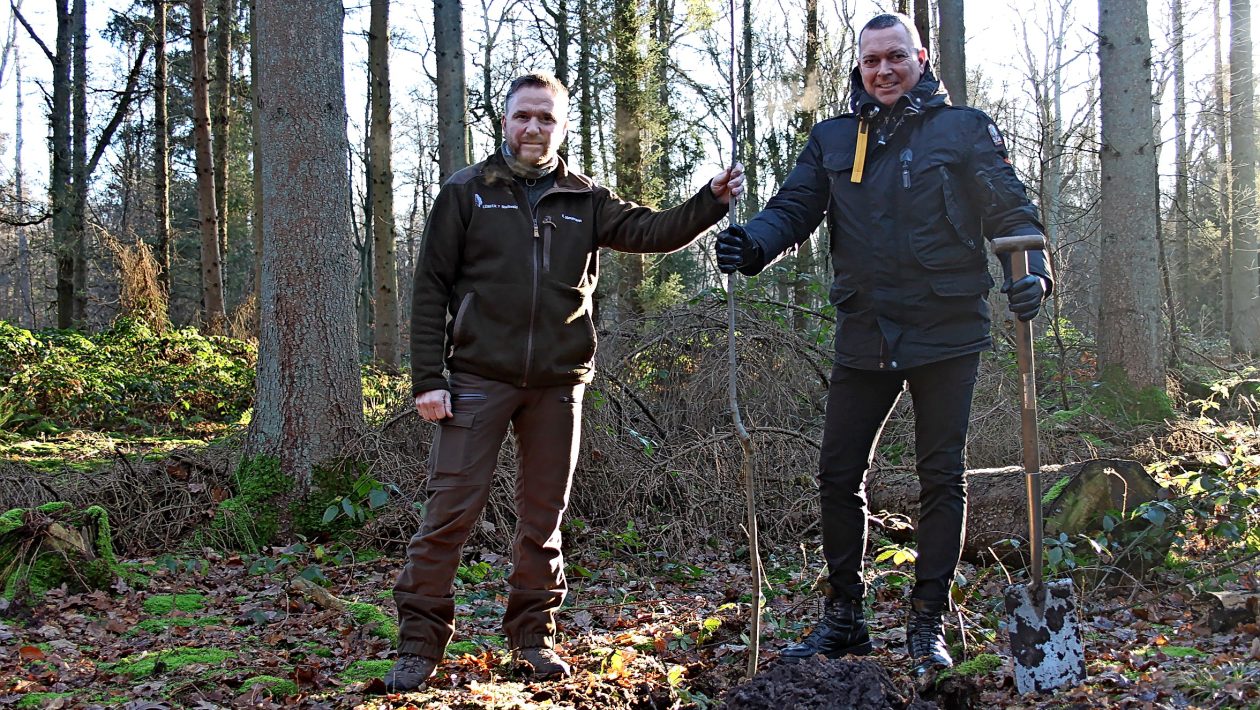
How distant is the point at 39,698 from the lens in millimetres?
3078

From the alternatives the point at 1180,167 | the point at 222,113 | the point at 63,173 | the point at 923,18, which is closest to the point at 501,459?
the point at 923,18

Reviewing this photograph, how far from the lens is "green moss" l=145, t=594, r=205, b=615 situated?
4.42 metres

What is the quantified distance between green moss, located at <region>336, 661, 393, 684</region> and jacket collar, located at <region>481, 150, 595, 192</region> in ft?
6.38

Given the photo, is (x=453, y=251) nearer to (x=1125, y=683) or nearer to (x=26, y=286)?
(x=1125, y=683)

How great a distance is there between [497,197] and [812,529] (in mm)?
3802

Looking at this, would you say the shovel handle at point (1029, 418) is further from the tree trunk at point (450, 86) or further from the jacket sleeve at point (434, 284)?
the tree trunk at point (450, 86)

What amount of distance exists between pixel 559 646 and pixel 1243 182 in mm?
22124

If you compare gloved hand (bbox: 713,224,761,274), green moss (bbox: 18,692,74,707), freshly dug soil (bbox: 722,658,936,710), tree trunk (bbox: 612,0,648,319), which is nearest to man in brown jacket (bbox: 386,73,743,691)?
gloved hand (bbox: 713,224,761,274)

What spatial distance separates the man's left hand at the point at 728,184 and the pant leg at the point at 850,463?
2.67ft

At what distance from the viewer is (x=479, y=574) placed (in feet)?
16.6

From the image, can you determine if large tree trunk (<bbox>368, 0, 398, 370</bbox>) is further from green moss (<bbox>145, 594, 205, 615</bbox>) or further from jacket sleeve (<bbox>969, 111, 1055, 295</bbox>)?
jacket sleeve (<bbox>969, 111, 1055, 295</bbox>)

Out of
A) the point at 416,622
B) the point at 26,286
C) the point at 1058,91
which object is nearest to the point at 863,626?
the point at 416,622

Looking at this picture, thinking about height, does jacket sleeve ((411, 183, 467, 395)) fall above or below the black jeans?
above

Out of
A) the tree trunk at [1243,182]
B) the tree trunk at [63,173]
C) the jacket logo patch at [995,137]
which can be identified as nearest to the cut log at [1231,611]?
the jacket logo patch at [995,137]
